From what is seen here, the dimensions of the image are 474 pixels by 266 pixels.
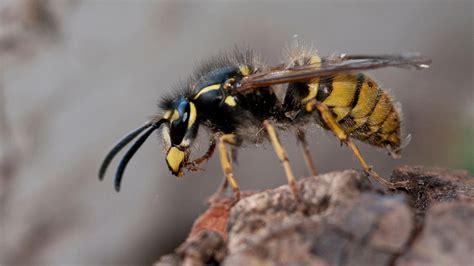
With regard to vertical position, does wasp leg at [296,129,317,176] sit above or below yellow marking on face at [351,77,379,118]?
below

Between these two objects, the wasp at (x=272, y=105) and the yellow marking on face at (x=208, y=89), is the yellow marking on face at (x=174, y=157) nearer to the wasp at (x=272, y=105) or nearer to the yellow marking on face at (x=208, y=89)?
the wasp at (x=272, y=105)

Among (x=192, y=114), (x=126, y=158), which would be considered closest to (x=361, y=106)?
(x=192, y=114)

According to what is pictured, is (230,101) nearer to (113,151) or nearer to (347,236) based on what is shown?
(113,151)

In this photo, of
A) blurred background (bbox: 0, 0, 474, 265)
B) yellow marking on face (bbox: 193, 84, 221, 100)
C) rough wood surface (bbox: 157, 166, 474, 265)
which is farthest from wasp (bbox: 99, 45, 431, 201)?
blurred background (bbox: 0, 0, 474, 265)

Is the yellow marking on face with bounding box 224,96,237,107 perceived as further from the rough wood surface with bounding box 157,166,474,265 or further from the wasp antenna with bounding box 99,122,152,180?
the rough wood surface with bounding box 157,166,474,265

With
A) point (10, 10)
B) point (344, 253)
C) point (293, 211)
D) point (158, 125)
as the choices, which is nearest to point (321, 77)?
point (158, 125)

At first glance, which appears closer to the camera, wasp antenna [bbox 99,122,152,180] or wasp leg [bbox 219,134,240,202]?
wasp leg [bbox 219,134,240,202]

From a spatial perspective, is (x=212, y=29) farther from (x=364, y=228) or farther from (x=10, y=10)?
(x=364, y=228)
